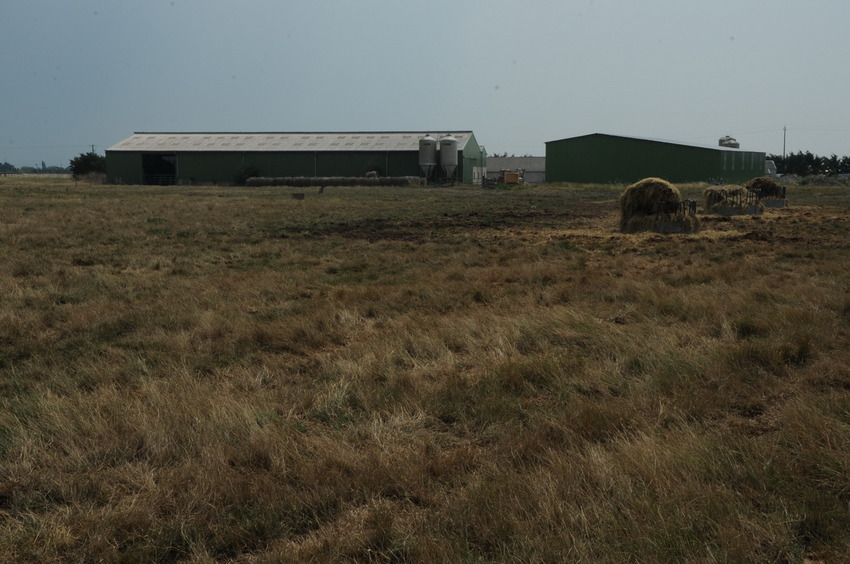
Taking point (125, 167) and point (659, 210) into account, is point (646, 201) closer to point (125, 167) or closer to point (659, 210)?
point (659, 210)

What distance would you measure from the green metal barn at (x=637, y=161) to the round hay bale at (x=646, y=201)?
4089 centimetres

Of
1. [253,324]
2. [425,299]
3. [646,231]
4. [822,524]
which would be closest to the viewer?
[822,524]

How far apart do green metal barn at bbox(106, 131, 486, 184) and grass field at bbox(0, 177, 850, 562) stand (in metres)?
64.8

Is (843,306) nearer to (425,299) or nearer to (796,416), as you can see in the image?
(796,416)

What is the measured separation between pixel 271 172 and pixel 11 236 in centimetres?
5949

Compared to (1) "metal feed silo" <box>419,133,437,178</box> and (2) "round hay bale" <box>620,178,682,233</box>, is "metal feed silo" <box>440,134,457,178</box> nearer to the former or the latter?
(1) "metal feed silo" <box>419,133,437,178</box>

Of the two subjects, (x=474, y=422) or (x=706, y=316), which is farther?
(x=706, y=316)

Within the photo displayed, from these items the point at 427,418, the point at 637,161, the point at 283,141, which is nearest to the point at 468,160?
the point at 283,141

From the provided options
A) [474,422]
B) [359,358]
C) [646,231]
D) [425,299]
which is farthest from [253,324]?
[646,231]

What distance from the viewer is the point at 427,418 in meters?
5.05

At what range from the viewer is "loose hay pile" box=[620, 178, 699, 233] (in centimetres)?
1936

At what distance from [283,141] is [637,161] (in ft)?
132

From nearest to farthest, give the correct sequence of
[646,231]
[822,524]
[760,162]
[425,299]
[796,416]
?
[822,524]
[796,416]
[425,299]
[646,231]
[760,162]

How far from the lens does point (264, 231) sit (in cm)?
2055
